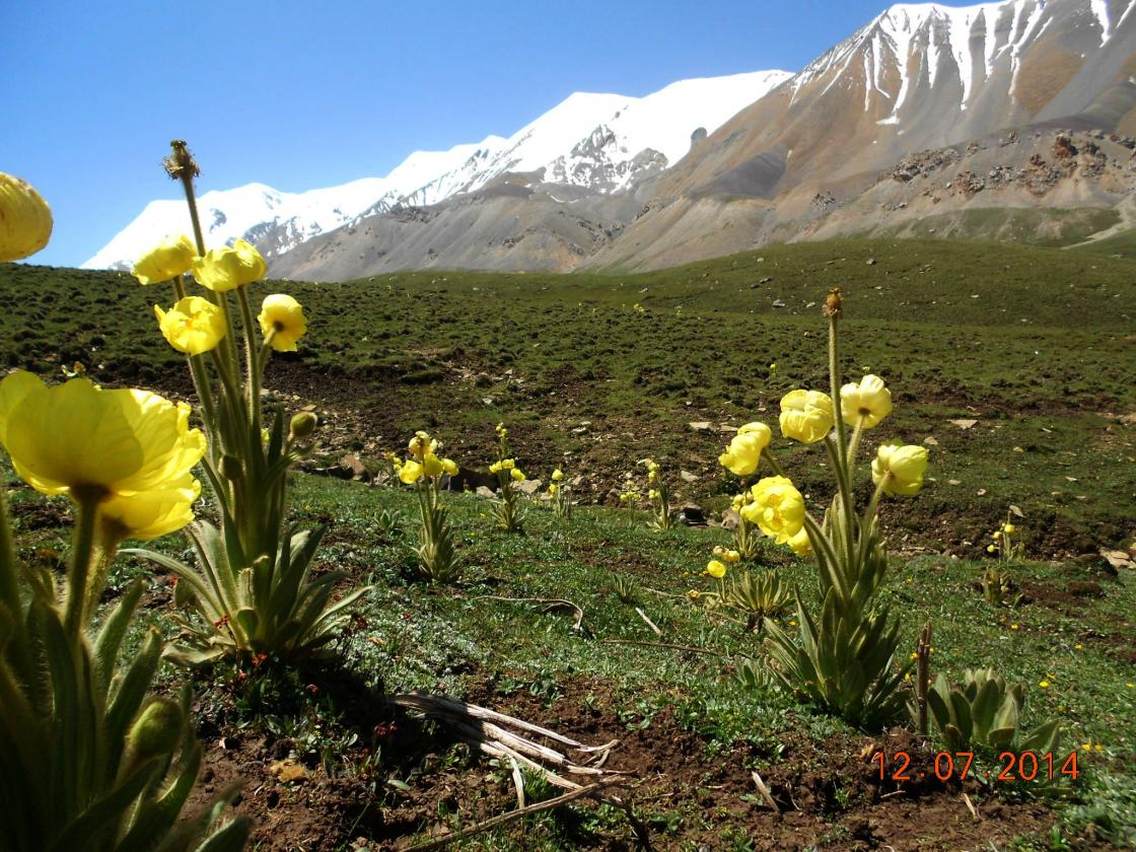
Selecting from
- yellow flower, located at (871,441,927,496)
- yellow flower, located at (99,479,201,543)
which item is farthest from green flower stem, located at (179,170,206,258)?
yellow flower, located at (871,441,927,496)

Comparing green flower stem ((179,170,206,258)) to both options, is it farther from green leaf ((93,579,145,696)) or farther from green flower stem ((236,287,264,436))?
green leaf ((93,579,145,696))

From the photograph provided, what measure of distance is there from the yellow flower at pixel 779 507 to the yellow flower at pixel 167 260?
8.24 feet

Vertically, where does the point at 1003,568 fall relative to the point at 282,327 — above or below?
below

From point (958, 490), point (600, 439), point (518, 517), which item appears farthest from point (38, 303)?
point (958, 490)

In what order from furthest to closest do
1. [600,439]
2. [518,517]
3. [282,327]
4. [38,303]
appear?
[38,303], [600,439], [518,517], [282,327]

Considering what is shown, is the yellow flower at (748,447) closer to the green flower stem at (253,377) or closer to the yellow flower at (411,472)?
the green flower stem at (253,377)

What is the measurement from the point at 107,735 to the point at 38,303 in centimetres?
3178

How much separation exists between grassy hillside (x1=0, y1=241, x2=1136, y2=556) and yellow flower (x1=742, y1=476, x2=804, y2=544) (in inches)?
400

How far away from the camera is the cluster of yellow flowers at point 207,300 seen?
2.23m

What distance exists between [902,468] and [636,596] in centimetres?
417

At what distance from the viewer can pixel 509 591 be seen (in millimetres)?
6004

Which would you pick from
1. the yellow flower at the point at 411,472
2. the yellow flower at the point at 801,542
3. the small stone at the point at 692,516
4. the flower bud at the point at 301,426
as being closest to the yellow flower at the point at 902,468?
the yellow flower at the point at 801,542

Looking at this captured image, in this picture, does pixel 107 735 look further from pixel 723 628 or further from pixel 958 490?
pixel 958 490

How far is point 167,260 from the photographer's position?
8.20 ft
